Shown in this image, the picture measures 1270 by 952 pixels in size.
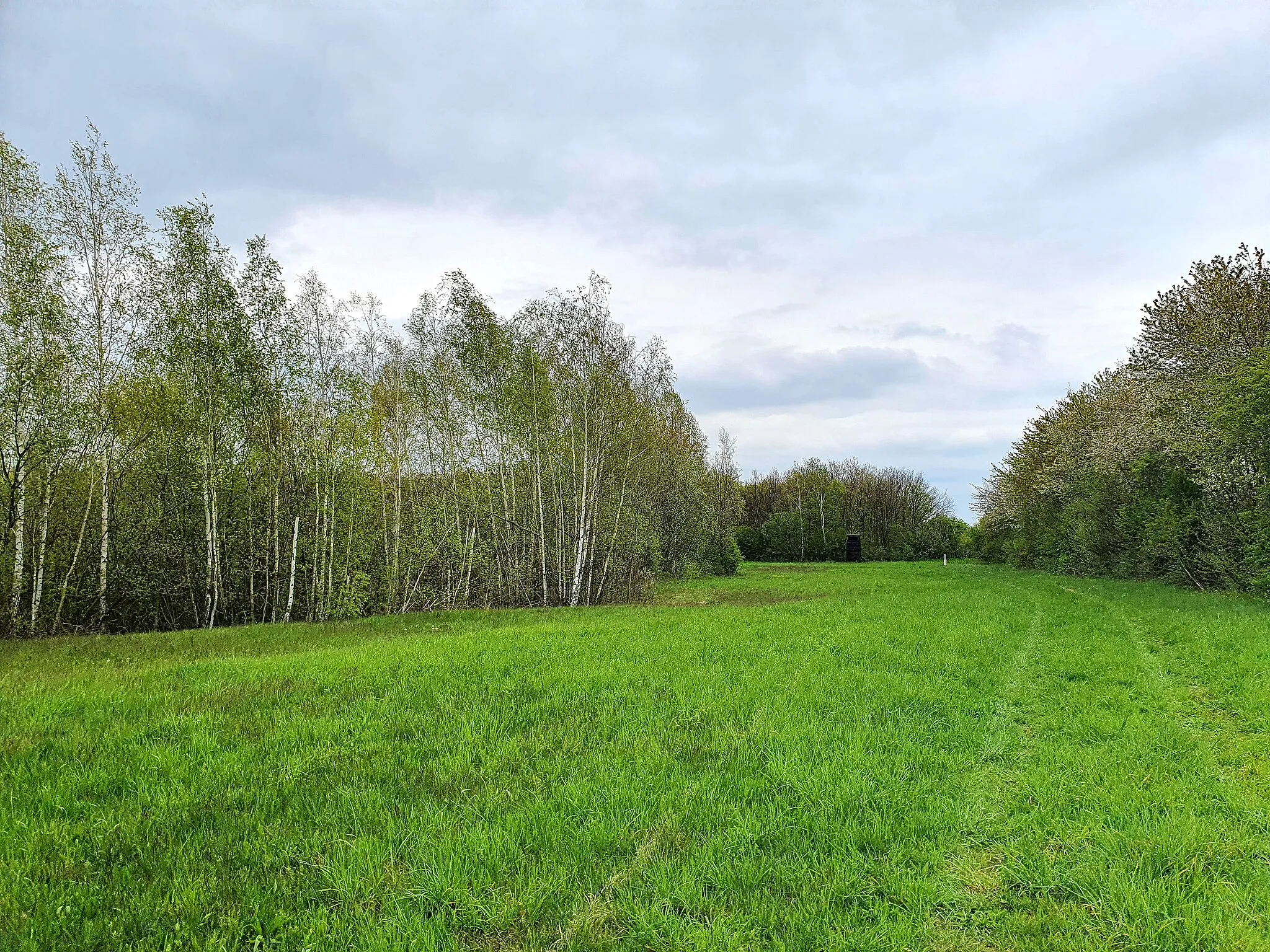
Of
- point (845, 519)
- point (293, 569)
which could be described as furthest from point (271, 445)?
point (845, 519)

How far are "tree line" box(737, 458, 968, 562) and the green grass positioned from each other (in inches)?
1899

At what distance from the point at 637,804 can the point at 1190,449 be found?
70.7 feet

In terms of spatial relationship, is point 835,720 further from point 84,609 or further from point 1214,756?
point 84,609

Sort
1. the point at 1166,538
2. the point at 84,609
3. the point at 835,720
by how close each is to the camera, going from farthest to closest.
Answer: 1. the point at 1166,538
2. the point at 84,609
3. the point at 835,720

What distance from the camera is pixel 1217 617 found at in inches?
456

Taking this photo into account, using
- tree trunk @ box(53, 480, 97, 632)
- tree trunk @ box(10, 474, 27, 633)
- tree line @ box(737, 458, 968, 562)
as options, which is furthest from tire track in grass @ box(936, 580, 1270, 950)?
tree line @ box(737, 458, 968, 562)

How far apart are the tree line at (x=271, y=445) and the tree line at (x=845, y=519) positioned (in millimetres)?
35986

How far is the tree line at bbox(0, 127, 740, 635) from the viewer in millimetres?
12211

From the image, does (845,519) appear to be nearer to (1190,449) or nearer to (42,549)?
(1190,449)

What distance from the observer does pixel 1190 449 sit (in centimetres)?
1725

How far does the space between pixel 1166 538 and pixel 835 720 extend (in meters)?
21.1

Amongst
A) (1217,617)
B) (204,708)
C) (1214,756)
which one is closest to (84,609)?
(204,708)

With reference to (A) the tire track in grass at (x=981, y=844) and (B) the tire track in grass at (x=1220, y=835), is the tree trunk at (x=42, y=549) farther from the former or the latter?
(B) the tire track in grass at (x=1220, y=835)

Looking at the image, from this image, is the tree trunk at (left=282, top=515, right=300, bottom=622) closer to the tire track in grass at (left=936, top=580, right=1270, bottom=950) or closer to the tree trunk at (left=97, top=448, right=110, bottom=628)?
the tree trunk at (left=97, top=448, right=110, bottom=628)
